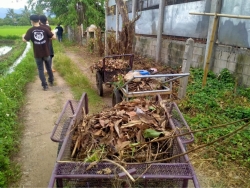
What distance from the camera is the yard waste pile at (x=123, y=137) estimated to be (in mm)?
2012

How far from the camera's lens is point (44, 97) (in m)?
5.76

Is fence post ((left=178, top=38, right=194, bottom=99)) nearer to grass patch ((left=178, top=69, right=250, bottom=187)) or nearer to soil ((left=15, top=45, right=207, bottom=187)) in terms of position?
grass patch ((left=178, top=69, right=250, bottom=187))

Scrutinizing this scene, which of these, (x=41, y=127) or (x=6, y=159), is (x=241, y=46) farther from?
(x=6, y=159)

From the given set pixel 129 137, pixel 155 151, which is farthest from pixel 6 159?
pixel 155 151

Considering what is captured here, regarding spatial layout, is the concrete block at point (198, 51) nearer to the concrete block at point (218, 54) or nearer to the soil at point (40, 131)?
the concrete block at point (218, 54)

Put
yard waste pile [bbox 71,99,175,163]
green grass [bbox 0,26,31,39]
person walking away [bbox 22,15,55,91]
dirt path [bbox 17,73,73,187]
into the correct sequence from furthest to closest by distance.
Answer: green grass [bbox 0,26,31,39]
person walking away [bbox 22,15,55,91]
dirt path [bbox 17,73,73,187]
yard waste pile [bbox 71,99,175,163]

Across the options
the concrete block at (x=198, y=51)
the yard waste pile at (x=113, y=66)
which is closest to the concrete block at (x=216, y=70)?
the concrete block at (x=198, y=51)

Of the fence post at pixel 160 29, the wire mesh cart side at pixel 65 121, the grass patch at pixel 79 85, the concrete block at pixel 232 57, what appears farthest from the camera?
the fence post at pixel 160 29

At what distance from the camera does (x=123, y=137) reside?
2178 mm

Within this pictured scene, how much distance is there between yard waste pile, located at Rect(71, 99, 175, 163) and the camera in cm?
201

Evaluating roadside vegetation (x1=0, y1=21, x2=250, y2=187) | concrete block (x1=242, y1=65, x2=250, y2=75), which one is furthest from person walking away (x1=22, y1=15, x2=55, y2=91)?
concrete block (x1=242, y1=65, x2=250, y2=75)

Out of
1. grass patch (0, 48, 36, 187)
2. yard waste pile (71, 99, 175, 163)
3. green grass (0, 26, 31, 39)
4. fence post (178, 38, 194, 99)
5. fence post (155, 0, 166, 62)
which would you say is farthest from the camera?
green grass (0, 26, 31, 39)

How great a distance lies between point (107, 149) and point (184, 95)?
3.04 metres

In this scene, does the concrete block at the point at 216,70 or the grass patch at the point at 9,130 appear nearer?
the grass patch at the point at 9,130
